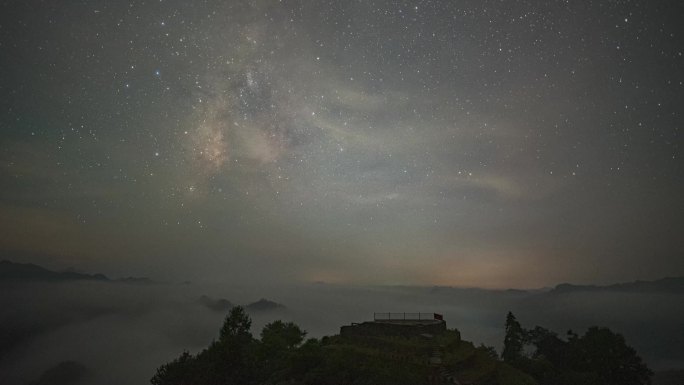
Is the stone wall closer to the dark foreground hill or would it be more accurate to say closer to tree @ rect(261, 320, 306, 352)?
the dark foreground hill

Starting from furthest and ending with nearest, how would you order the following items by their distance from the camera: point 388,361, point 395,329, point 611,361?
point 611,361 → point 395,329 → point 388,361

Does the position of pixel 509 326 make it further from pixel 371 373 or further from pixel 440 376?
pixel 371 373

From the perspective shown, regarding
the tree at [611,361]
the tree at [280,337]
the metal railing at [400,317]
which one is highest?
the metal railing at [400,317]

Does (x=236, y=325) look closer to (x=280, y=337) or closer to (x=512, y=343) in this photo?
(x=280, y=337)

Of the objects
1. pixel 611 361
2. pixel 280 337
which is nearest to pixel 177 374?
pixel 280 337

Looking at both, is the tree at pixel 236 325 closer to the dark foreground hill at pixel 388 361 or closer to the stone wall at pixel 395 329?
the dark foreground hill at pixel 388 361

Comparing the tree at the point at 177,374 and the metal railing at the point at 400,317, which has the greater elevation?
the metal railing at the point at 400,317

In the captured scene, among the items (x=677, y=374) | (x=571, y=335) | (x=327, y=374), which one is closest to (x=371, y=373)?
(x=327, y=374)

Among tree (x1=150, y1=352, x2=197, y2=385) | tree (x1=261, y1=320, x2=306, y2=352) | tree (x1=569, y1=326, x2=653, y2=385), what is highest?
tree (x1=261, y1=320, x2=306, y2=352)

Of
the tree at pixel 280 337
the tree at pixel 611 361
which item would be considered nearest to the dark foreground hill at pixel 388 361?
the tree at pixel 280 337

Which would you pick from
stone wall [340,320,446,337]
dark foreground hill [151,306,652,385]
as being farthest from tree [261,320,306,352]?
stone wall [340,320,446,337]

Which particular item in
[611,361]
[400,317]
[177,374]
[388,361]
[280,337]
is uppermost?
[400,317]

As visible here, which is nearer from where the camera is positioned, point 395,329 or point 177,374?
point 395,329

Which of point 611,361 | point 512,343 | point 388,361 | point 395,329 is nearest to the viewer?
point 388,361
